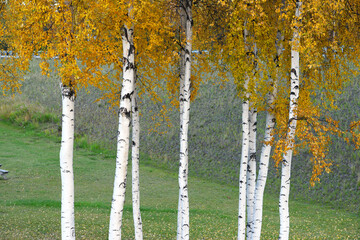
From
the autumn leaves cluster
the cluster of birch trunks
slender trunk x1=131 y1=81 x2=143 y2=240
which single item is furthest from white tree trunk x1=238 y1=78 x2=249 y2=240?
slender trunk x1=131 y1=81 x2=143 y2=240

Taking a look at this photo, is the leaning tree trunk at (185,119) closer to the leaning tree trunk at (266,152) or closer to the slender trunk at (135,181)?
the slender trunk at (135,181)

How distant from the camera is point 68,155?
38.5 ft

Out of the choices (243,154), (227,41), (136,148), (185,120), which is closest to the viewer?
(227,41)

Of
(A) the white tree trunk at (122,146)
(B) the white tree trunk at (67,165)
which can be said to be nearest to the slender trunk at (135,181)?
(B) the white tree trunk at (67,165)

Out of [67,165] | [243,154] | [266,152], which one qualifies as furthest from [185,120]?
[67,165]

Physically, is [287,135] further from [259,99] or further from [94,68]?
[94,68]

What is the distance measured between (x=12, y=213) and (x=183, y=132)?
33.6ft

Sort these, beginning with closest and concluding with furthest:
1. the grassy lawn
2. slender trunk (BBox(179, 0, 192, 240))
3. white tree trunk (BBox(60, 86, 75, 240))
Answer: white tree trunk (BBox(60, 86, 75, 240))
slender trunk (BBox(179, 0, 192, 240))
the grassy lawn

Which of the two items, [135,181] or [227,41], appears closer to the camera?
[227,41]

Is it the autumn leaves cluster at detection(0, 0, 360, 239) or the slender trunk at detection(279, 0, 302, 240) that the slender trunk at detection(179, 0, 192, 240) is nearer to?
the autumn leaves cluster at detection(0, 0, 360, 239)

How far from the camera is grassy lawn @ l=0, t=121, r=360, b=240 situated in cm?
1778

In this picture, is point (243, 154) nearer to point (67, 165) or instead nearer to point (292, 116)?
point (292, 116)

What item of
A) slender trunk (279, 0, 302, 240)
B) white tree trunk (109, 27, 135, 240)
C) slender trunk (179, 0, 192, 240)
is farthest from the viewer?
slender trunk (179, 0, 192, 240)

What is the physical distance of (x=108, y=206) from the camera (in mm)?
22484
